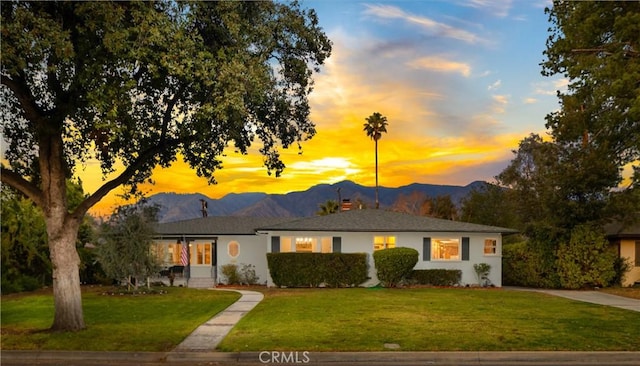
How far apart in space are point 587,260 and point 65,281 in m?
25.2

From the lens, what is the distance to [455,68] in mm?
22688

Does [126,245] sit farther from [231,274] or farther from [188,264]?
[231,274]

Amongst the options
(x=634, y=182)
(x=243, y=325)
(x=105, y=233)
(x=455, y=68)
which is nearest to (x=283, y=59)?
(x=243, y=325)

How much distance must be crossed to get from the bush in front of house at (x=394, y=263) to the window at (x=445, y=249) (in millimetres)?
2391

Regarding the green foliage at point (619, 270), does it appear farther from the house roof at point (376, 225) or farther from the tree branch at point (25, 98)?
the tree branch at point (25, 98)

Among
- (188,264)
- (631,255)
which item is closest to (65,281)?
(188,264)

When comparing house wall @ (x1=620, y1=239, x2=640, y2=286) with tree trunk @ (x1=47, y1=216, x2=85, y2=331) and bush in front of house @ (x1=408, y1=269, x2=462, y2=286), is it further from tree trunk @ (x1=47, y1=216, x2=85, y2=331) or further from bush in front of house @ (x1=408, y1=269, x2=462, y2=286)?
tree trunk @ (x1=47, y1=216, x2=85, y2=331)

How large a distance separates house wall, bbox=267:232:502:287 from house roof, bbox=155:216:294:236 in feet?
15.6

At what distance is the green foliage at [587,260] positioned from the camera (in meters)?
27.6

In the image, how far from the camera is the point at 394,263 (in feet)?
89.9

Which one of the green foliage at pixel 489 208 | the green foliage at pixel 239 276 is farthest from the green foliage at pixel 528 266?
the green foliage at pixel 489 208

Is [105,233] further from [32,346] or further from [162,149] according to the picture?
[32,346]

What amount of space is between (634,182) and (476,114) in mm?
8414

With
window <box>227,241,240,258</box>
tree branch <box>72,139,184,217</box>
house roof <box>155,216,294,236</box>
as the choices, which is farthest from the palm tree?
tree branch <box>72,139,184,217</box>
